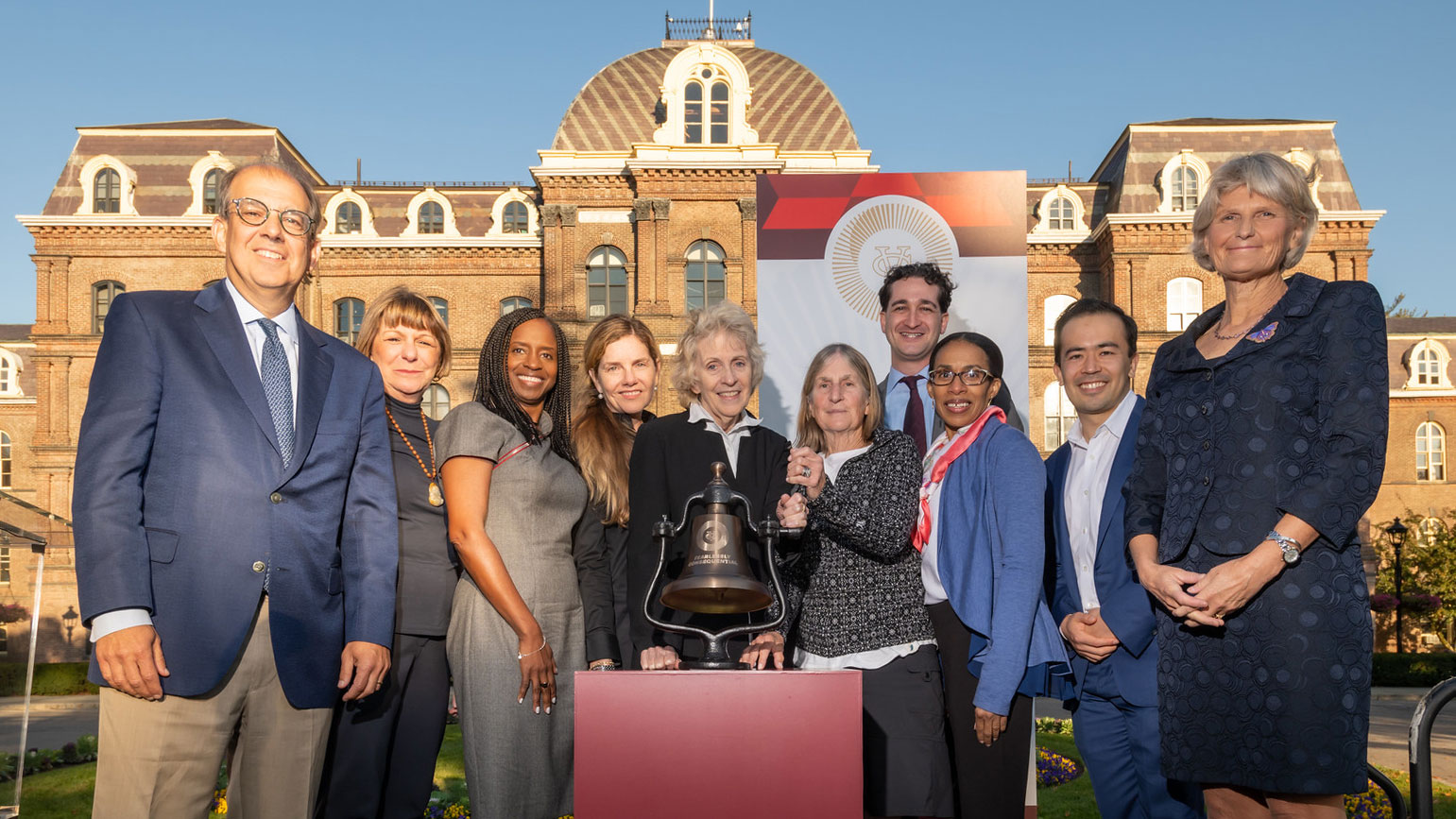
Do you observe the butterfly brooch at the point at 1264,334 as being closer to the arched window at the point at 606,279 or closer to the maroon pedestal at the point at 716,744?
the maroon pedestal at the point at 716,744

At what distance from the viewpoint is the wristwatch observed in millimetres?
3104

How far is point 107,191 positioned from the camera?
102 feet

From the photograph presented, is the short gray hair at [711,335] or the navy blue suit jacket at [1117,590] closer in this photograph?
the navy blue suit jacket at [1117,590]

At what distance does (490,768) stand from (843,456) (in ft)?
6.19

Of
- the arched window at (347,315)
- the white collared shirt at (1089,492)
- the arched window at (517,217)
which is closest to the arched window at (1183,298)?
the arched window at (517,217)

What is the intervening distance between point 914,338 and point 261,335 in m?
3.35

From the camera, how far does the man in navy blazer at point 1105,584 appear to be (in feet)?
13.1

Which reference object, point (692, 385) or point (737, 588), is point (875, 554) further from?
point (692, 385)

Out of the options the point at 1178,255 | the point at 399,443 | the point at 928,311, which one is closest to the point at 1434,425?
the point at 1178,255

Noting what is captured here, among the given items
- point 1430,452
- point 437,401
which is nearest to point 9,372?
point 437,401

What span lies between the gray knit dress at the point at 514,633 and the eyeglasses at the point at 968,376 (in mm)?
1659

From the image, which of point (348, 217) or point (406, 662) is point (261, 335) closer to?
point (406, 662)

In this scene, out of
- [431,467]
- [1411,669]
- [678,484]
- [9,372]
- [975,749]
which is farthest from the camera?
[9,372]

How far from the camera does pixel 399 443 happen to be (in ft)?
15.5
